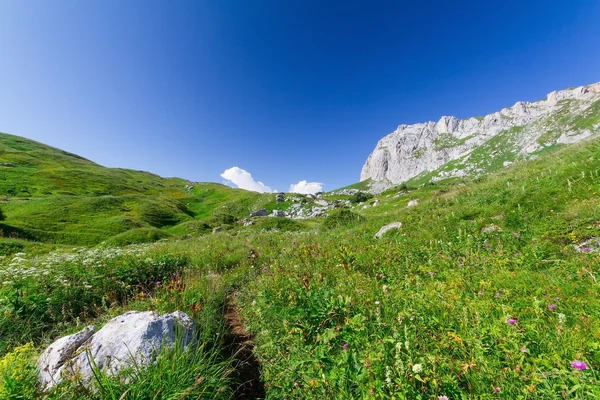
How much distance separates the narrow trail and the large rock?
1061 mm

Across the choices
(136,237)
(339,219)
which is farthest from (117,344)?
(136,237)

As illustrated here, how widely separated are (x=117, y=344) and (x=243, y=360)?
85.6 inches

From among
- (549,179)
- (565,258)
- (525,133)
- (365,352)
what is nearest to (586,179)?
(549,179)

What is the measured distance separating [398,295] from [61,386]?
4997 millimetres

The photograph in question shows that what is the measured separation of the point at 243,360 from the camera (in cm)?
457

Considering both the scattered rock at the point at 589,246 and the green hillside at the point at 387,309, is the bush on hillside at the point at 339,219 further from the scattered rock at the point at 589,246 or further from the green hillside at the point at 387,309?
the scattered rock at the point at 589,246

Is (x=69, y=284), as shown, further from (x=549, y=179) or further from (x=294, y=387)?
(x=549, y=179)

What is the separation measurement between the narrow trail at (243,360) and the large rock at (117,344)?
1.06 meters

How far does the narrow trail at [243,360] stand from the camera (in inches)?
153

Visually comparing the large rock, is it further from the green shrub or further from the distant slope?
the distant slope

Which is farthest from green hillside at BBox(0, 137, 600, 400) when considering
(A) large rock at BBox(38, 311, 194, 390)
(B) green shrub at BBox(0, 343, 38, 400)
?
(A) large rock at BBox(38, 311, 194, 390)

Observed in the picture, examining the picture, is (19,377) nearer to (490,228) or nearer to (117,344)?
(117,344)

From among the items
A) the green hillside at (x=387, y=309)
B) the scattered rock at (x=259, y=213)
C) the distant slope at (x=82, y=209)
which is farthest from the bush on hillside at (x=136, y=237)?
the scattered rock at (x=259, y=213)

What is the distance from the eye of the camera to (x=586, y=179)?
7.40 metres
